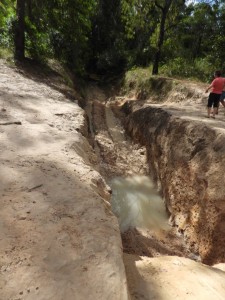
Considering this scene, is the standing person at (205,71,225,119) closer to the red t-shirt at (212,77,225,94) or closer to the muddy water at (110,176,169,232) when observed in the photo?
the red t-shirt at (212,77,225,94)

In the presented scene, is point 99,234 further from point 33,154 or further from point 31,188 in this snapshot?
point 33,154

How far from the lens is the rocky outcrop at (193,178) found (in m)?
5.52

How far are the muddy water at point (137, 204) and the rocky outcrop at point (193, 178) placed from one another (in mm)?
273

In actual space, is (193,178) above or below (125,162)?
above

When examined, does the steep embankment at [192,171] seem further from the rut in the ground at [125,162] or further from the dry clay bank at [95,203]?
the rut in the ground at [125,162]

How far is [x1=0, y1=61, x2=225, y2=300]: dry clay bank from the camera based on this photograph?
233 cm

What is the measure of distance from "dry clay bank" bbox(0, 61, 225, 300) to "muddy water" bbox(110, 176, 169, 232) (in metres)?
0.24

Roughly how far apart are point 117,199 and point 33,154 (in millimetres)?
3802

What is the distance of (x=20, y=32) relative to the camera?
11750mm

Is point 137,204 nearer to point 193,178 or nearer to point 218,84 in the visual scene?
point 193,178

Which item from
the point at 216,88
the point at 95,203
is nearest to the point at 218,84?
the point at 216,88

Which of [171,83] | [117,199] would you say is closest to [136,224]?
[117,199]

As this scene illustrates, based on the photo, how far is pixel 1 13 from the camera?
547 inches

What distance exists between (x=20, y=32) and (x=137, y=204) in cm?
845
